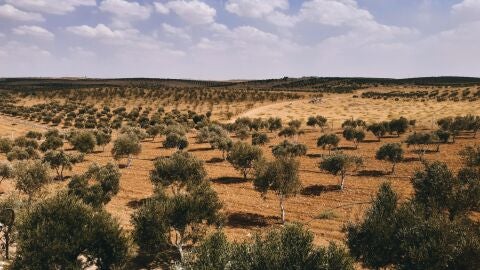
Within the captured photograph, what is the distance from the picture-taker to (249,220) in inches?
1729

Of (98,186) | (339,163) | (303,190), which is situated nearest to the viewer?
(98,186)

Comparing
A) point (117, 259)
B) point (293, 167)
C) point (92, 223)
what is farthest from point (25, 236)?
point (293, 167)

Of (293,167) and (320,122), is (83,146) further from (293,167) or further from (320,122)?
(320,122)

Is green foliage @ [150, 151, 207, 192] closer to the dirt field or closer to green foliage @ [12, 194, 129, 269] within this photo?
the dirt field

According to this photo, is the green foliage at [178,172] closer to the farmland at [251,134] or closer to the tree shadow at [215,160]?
the farmland at [251,134]

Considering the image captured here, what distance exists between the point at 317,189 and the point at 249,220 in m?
14.5

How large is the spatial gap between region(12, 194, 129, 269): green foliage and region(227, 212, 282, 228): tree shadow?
56.4 ft

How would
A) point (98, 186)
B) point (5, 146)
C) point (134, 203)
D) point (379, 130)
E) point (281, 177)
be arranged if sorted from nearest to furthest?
point (281, 177) → point (98, 186) → point (134, 203) → point (5, 146) → point (379, 130)

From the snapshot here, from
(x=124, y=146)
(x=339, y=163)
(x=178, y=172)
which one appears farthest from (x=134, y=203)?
(x=339, y=163)

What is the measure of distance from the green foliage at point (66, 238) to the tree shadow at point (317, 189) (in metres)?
30.8

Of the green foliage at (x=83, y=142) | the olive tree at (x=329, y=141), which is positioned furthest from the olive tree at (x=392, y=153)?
the green foliage at (x=83, y=142)

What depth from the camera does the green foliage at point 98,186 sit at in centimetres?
4062

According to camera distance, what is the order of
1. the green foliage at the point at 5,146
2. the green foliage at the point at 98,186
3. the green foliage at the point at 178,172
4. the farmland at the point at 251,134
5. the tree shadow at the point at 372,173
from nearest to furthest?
the green foliage at the point at 98,186
the green foliage at the point at 178,172
the farmland at the point at 251,134
the tree shadow at the point at 372,173
the green foliage at the point at 5,146

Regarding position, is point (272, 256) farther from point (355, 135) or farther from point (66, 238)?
point (355, 135)
